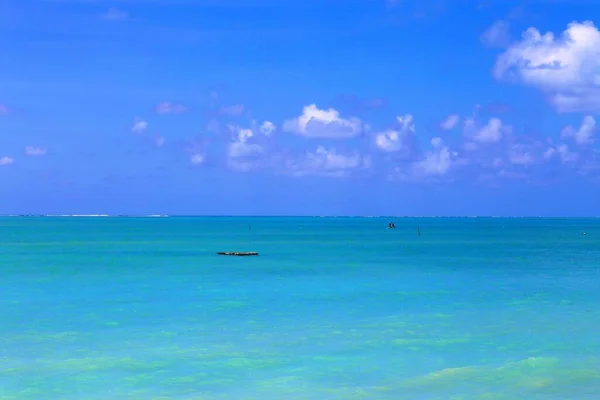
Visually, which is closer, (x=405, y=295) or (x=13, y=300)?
(x=13, y=300)

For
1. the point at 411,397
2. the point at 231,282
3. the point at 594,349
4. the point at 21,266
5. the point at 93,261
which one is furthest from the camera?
the point at 93,261

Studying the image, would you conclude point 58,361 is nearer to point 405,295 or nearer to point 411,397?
point 411,397

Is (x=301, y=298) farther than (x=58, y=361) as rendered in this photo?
Yes

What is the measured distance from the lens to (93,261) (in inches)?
2165

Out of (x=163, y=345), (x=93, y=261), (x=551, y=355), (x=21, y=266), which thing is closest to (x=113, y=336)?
(x=163, y=345)

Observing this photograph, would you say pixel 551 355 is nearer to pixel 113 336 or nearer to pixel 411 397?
pixel 411 397

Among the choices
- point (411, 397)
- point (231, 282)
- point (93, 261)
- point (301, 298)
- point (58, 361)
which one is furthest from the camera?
point (93, 261)

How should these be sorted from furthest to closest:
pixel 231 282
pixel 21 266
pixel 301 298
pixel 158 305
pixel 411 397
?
1. pixel 21 266
2. pixel 231 282
3. pixel 301 298
4. pixel 158 305
5. pixel 411 397

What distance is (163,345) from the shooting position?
2147 cm

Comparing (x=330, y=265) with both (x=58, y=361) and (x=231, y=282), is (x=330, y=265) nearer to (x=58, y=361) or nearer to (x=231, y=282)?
(x=231, y=282)

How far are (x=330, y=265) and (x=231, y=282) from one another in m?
13.9

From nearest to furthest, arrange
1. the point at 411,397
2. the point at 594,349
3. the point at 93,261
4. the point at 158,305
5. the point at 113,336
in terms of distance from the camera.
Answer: the point at 411,397 → the point at 594,349 → the point at 113,336 → the point at 158,305 → the point at 93,261

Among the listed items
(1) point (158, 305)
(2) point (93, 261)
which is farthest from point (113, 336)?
(2) point (93, 261)

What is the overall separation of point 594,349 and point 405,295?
1334 cm
